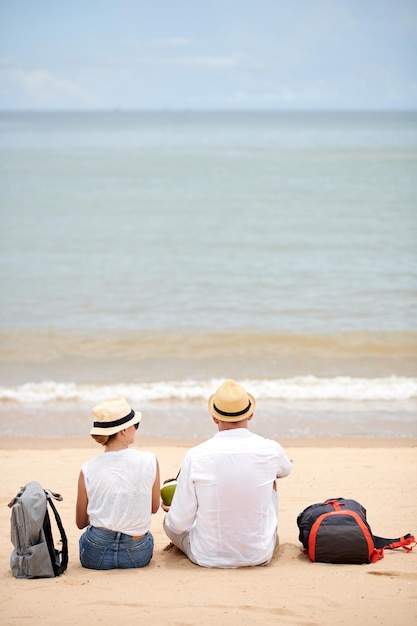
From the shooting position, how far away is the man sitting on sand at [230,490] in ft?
13.3

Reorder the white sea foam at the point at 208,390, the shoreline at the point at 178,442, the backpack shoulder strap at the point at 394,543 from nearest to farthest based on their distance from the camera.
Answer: the backpack shoulder strap at the point at 394,543 < the shoreline at the point at 178,442 < the white sea foam at the point at 208,390

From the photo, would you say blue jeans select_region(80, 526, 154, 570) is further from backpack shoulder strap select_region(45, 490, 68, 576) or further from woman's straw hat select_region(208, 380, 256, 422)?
woman's straw hat select_region(208, 380, 256, 422)

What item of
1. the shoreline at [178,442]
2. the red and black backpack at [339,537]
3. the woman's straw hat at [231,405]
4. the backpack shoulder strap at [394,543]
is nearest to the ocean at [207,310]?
the shoreline at [178,442]

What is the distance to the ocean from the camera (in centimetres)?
931

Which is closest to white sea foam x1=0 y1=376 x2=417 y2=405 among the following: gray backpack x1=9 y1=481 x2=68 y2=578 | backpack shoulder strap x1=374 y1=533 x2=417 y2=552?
backpack shoulder strap x1=374 y1=533 x2=417 y2=552

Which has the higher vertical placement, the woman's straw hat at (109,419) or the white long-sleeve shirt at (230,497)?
the woman's straw hat at (109,419)

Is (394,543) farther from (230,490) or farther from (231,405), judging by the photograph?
(231,405)

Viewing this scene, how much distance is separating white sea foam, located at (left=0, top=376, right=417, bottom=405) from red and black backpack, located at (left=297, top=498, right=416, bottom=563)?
514cm

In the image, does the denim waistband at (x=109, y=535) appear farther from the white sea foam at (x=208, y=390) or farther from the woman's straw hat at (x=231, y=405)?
the white sea foam at (x=208, y=390)

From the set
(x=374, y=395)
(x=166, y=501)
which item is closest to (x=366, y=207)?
(x=374, y=395)

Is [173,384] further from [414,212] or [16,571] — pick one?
[414,212]

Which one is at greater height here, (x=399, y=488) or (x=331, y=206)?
(x=331, y=206)

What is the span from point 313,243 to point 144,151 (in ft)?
152

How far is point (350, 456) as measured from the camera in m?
7.17
